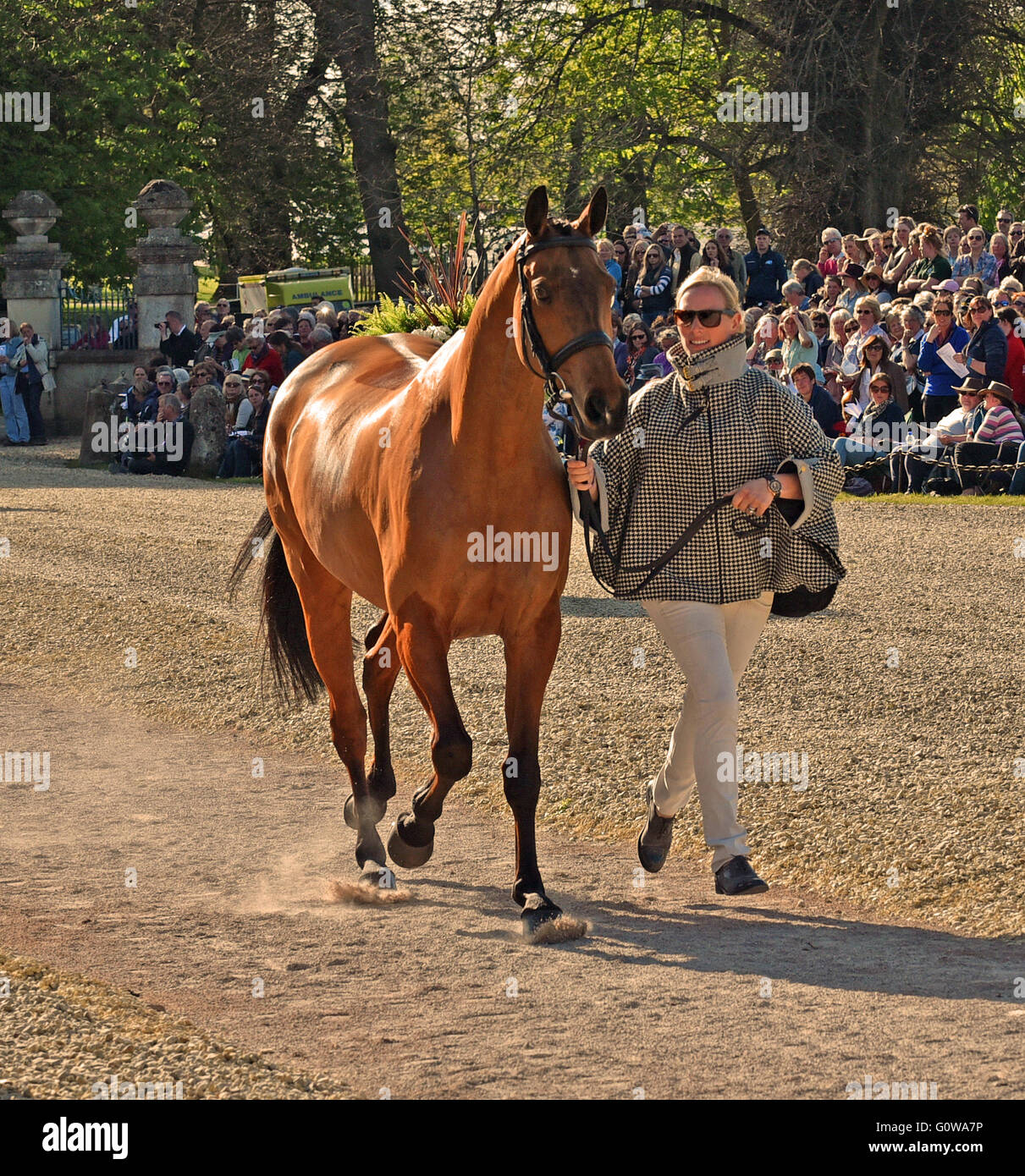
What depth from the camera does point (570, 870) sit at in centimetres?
634

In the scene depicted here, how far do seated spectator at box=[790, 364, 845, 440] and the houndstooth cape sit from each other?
8701mm

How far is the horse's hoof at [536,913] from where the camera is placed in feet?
17.7

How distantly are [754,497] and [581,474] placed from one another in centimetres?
56

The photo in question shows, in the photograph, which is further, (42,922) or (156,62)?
(156,62)

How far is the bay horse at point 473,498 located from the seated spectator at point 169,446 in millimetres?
14451

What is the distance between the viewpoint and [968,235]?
16.8m

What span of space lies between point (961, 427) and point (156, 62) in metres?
23.4

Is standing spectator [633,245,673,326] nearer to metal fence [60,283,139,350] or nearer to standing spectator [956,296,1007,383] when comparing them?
standing spectator [956,296,1007,383]

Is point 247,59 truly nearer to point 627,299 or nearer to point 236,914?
point 627,299

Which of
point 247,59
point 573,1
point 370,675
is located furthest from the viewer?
point 247,59

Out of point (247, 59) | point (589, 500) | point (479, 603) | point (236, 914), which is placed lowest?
point (236, 914)

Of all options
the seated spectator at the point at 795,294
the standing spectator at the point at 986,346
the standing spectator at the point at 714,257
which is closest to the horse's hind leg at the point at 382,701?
the standing spectator at the point at 986,346

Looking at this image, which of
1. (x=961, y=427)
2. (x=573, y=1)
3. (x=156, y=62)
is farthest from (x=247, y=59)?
(x=961, y=427)

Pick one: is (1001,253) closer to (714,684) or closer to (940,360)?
(940,360)
